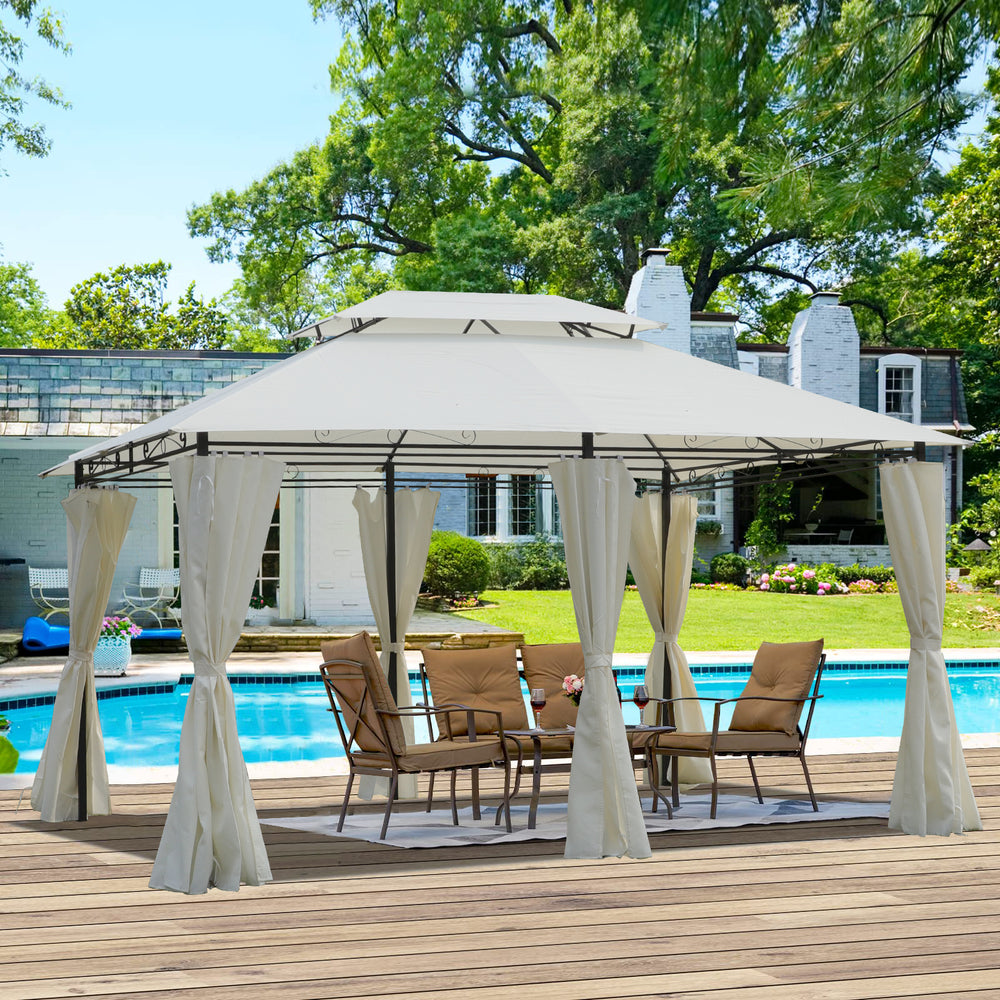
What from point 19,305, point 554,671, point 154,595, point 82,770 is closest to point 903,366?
point 154,595

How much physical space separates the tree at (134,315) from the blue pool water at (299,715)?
971 inches

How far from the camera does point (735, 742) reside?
22.1 ft

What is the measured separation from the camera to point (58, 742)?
22.1ft

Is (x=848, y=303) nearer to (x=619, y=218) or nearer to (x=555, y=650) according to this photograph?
(x=619, y=218)

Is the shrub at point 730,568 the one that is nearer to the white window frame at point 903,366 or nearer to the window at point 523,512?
the window at point 523,512

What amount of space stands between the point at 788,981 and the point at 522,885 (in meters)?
1.53

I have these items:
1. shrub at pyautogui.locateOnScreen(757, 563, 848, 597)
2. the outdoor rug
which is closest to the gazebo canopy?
the outdoor rug

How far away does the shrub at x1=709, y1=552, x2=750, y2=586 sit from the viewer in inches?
856

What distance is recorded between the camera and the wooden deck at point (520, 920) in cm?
400

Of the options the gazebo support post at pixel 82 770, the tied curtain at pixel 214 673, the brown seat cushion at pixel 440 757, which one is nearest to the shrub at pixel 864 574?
the brown seat cushion at pixel 440 757

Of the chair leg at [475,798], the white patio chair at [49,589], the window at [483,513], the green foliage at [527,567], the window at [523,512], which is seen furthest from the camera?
the window at [523,512]

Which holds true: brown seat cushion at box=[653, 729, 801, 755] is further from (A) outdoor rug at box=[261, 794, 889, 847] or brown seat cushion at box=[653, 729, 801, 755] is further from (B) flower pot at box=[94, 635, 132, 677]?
(B) flower pot at box=[94, 635, 132, 677]

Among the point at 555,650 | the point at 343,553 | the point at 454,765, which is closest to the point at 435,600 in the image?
the point at 343,553

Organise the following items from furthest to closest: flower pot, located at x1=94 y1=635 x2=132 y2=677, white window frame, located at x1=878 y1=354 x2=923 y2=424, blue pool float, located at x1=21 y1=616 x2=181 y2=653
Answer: white window frame, located at x1=878 y1=354 x2=923 y2=424, blue pool float, located at x1=21 y1=616 x2=181 y2=653, flower pot, located at x1=94 y1=635 x2=132 y2=677
